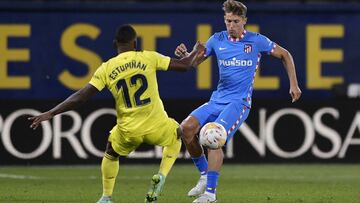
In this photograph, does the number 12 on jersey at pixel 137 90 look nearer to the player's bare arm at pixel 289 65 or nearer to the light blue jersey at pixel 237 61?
the light blue jersey at pixel 237 61

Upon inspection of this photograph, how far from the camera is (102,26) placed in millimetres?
16359

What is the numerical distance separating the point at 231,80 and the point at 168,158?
4.64 feet

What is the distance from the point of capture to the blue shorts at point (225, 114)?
10.6 meters

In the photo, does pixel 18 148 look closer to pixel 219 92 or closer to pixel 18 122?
pixel 18 122

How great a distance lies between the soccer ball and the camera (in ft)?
33.3

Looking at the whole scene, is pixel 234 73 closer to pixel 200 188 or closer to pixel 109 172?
pixel 200 188

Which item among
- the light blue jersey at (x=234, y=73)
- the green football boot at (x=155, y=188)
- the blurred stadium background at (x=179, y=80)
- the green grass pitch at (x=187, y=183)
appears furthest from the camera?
the blurred stadium background at (x=179, y=80)

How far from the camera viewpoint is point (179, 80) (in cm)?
1652

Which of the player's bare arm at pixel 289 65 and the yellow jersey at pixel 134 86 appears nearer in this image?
the yellow jersey at pixel 134 86

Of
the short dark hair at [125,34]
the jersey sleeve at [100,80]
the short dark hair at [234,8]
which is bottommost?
the jersey sleeve at [100,80]

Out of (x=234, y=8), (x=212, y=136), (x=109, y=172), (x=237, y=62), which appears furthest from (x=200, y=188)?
(x=234, y=8)

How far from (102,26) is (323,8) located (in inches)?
135

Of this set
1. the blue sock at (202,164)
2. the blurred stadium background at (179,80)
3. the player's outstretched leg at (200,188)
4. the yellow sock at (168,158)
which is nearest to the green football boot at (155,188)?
the yellow sock at (168,158)

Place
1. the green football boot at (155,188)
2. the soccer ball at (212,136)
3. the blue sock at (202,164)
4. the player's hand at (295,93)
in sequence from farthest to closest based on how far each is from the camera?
the blue sock at (202,164) → the player's hand at (295,93) → the soccer ball at (212,136) → the green football boot at (155,188)
